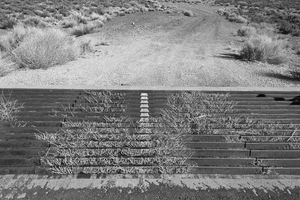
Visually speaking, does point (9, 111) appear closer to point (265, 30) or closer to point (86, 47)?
point (86, 47)

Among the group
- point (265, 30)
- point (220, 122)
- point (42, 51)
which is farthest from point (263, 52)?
point (265, 30)

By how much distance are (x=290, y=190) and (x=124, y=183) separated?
163cm

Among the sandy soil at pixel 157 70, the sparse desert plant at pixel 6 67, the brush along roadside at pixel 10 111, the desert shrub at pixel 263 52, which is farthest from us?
the desert shrub at pixel 263 52

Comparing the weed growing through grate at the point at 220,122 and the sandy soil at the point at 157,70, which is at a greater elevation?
the weed growing through grate at the point at 220,122

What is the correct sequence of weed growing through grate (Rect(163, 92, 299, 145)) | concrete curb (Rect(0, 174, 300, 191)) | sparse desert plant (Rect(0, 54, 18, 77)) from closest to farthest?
concrete curb (Rect(0, 174, 300, 191))
weed growing through grate (Rect(163, 92, 299, 145))
sparse desert plant (Rect(0, 54, 18, 77))

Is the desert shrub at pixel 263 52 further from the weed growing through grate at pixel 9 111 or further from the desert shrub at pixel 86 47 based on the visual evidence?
the weed growing through grate at pixel 9 111

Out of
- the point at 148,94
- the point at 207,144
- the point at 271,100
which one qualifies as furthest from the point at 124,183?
the point at 271,100

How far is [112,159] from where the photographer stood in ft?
9.04

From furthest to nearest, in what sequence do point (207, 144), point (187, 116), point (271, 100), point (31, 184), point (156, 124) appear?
point (271, 100) < point (187, 116) < point (156, 124) < point (207, 144) < point (31, 184)

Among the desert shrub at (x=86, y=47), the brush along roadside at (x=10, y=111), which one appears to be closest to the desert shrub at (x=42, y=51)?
the desert shrub at (x=86, y=47)

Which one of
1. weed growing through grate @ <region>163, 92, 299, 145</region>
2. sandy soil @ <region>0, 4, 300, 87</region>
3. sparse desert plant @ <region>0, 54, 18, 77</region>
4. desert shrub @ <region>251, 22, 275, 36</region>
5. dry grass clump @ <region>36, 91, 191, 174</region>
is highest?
dry grass clump @ <region>36, 91, 191, 174</region>

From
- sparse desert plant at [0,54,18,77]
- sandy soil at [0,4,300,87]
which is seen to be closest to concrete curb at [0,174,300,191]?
sandy soil at [0,4,300,87]

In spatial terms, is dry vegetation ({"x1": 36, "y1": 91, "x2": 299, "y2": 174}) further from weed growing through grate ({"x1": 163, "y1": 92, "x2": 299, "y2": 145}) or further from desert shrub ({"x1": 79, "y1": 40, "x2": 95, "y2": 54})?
desert shrub ({"x1": 79, "y1": 40, "x2": 95, "y2": 54})

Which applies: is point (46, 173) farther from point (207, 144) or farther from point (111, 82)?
point (111, 82)
